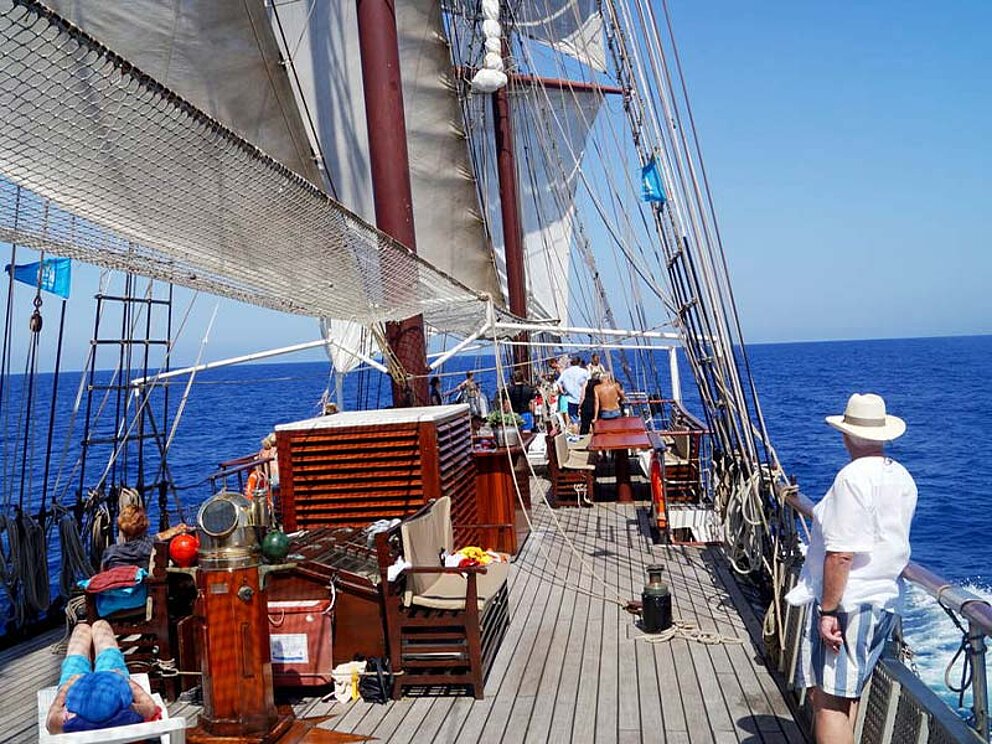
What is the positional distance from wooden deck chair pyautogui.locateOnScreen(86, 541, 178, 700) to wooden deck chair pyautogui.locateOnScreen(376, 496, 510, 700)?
3.70 feet

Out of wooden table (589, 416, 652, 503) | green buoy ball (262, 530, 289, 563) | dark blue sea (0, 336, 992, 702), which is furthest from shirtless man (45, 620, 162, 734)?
wooden table (589, 416, 652, 503)

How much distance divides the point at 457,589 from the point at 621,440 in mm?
4670

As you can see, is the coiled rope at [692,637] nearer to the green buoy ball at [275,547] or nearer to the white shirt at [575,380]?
the green buoy ball at [275,547]

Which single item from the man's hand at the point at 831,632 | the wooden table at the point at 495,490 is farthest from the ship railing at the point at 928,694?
the wooden table at the point at 495,490

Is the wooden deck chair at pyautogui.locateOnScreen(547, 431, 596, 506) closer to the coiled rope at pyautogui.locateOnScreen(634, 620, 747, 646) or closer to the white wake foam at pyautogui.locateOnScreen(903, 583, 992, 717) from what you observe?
the white wake foam at pyautogui.locateOnScreen(903, 583, 992, 717)

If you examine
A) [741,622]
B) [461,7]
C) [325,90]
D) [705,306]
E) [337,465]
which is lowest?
[741,622]

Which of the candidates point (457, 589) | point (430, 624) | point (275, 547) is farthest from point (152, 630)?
point (457, 589)

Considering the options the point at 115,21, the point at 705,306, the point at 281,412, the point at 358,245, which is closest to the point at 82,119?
the point at 358,245

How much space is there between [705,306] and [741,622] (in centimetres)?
254

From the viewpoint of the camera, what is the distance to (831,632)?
10.0 ft

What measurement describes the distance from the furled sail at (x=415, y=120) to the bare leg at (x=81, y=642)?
7.44 m

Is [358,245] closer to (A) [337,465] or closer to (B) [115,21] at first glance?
(A) [337,465]

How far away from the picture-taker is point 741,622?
589 cm

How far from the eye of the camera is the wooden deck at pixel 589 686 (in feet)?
14.3
